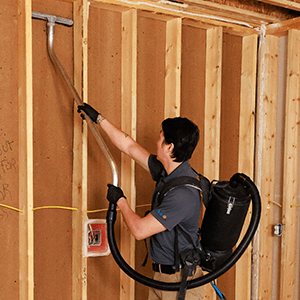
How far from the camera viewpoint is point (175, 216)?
2.10 meters

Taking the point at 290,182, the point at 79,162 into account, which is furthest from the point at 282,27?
the point at 79,162

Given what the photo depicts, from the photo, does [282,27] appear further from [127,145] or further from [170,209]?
[170,209]

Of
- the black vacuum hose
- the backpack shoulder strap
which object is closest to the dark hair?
the backpack shoulder strap

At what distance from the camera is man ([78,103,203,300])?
210cm

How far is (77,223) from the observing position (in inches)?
105

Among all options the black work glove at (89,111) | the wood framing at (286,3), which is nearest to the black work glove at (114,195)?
the black work glove at (89,111)

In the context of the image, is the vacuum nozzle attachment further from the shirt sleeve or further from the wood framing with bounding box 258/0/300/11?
the wood framing with bounding box 258/0/300/11

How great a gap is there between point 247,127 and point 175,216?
1769mm

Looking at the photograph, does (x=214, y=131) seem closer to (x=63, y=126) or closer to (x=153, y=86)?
(x=153, y=86)

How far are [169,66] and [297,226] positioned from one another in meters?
1.87

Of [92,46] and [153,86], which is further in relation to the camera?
[153,86]

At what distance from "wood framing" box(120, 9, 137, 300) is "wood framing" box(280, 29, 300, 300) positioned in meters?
1.47

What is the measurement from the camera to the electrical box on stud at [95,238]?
8.70 ft

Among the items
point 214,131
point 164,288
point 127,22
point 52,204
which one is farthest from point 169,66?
point 164,288
